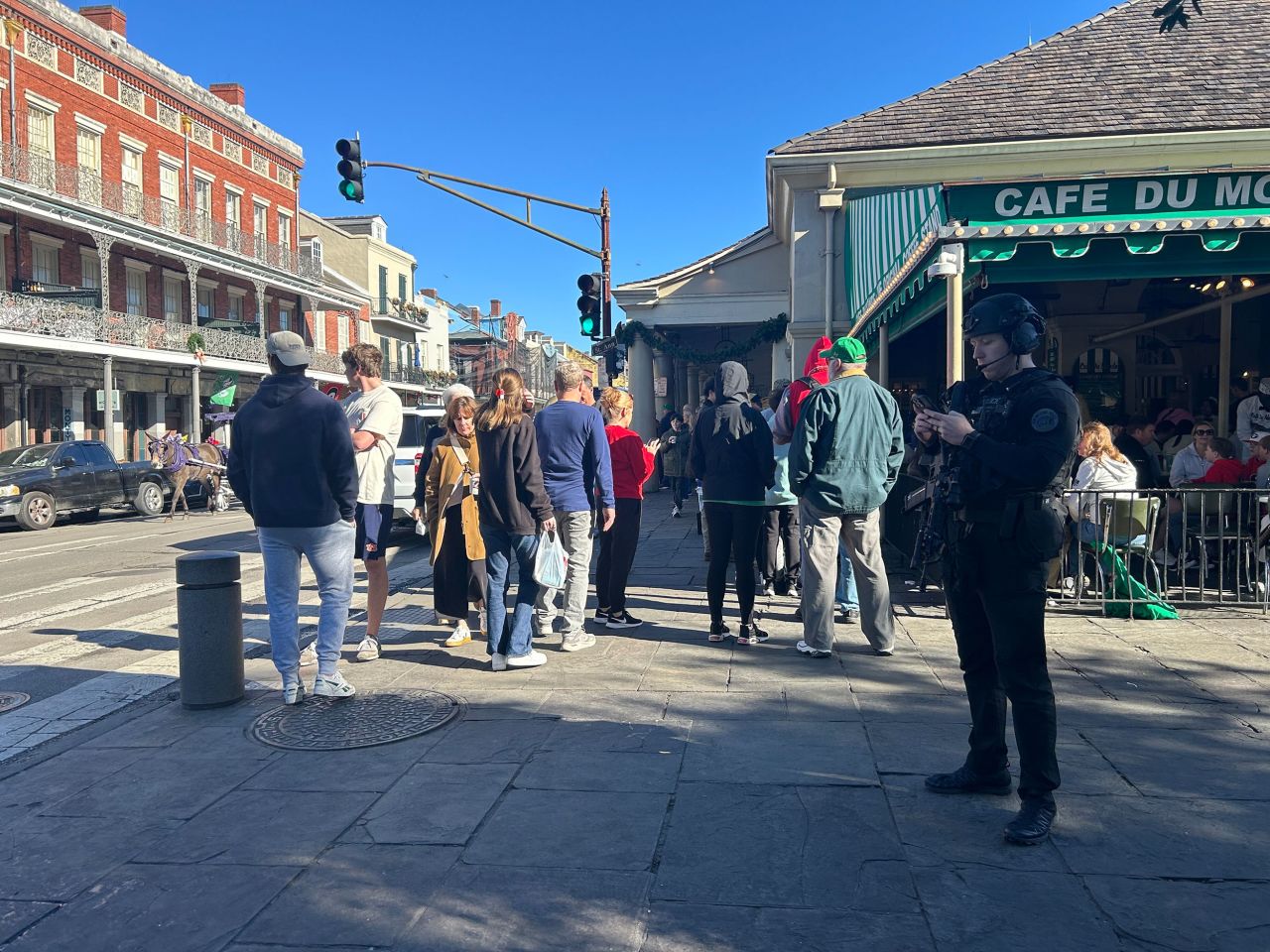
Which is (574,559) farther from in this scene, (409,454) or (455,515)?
(409,454)

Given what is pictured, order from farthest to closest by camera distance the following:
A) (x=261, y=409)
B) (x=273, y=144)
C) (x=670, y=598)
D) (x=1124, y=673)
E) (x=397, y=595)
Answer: (x=273, y=144) < (x=397, y=595) < (x=670, y=598) < (x=1124, y=673) < (x=261, y=409)

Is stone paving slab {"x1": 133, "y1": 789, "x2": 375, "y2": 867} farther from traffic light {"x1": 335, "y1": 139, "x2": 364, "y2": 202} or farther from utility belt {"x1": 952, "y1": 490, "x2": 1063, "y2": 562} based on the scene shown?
traffic light {"x1": 335, "y1": 139, "x2": 364, "y2": 202}

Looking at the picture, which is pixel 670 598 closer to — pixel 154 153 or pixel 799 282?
pixel 799 282

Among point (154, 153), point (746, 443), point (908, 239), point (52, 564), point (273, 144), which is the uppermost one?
point (273, 144)

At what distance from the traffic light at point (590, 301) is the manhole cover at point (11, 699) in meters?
12.1

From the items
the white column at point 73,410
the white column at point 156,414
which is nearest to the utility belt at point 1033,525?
the white column at point 73,410

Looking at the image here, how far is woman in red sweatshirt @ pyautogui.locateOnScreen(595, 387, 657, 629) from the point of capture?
694cm

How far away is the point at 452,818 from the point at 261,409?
2428 millimetres

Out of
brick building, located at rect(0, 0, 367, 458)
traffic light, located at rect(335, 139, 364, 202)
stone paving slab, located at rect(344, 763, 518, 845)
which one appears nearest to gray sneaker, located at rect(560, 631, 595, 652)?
stone paving slab, located at rect(344, 763, 518, 845)

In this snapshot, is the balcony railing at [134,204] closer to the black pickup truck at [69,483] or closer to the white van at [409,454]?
the black pickup truck at [69,483]

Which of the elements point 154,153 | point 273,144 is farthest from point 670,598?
point 273,144

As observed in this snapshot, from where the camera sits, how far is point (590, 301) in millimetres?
16625

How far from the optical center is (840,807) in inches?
141

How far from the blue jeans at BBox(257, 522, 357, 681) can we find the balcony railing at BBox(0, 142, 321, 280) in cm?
2494
